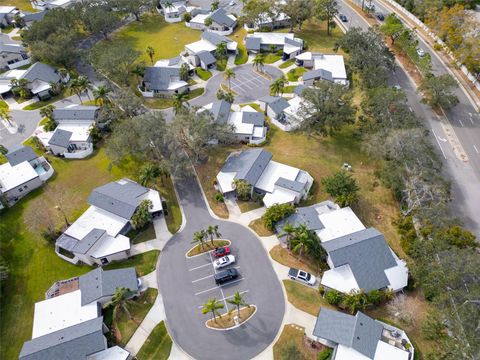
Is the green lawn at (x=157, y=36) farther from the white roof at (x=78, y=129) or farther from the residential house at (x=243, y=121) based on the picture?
the residential house at (x=243, y=121)

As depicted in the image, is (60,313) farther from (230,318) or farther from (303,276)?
(303,276)

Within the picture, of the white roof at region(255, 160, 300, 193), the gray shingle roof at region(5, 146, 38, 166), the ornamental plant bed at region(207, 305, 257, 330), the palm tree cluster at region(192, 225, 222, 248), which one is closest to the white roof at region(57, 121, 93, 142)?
the gray shingle roof at region(5, 146, 38, 166)

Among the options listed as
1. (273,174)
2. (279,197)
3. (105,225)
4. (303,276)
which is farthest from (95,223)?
(303,276)

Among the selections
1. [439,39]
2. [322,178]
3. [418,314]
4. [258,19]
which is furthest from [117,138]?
[439,39]

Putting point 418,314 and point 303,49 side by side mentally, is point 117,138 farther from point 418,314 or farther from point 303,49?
point 303,49

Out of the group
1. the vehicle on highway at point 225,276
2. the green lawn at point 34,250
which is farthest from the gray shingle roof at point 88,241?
the vehicle on highway at point 225,276
